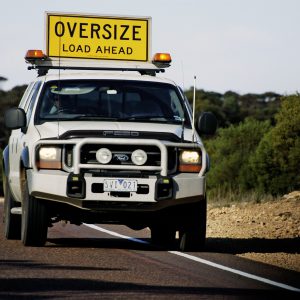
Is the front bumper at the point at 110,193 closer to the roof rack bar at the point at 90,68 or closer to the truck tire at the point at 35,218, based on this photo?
the truck tire at the point at 35,218

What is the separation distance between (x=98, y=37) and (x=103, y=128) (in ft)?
13.1

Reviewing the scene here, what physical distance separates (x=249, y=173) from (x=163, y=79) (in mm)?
59559

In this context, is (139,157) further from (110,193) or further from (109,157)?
(110,193)

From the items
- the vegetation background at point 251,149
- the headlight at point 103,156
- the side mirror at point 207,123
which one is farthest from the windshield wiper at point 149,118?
the vegetation background at point 251,149

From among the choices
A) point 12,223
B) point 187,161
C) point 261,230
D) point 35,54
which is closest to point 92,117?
point 187,161

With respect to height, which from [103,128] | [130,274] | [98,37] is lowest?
[130,274]

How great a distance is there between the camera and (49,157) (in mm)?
13656

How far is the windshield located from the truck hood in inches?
10.8

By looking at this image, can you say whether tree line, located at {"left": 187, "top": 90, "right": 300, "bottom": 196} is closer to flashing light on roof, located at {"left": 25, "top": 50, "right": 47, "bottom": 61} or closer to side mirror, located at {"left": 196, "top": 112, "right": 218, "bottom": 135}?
flashing light on roof, located at {"left": 25, "top": 50, "right": 47, "bottom": 61}

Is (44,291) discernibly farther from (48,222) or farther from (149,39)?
(149,39)

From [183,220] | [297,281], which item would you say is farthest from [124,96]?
[297,281]

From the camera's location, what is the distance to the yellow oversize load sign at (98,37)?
17.3 meters

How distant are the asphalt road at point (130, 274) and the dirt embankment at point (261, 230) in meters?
0.52

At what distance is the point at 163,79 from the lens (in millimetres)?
15625
